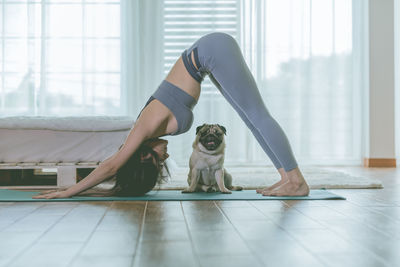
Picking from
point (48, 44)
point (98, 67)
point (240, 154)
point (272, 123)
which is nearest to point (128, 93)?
point (98, 67)

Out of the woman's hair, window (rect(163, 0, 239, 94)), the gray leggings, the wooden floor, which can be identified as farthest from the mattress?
window (rect(163, 0, 239, 94))

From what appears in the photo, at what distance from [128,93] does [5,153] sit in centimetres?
232

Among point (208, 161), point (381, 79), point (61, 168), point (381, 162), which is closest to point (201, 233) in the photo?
point (208, 161)

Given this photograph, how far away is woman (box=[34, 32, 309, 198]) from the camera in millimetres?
2111

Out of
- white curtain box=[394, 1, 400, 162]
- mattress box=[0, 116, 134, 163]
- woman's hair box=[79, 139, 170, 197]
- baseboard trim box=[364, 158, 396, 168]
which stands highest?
white curtain box=[394, 1, 400, 162]

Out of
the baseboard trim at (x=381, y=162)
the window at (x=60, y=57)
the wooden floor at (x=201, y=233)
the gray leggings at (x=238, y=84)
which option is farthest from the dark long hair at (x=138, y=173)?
the baseboard trim at (x=381, y=162)

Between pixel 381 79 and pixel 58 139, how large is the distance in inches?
151

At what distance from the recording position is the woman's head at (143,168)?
2.19 meters

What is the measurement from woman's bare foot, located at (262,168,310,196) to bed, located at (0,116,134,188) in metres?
1.20

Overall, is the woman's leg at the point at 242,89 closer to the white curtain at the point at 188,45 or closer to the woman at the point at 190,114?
the woman at the point at 190,114

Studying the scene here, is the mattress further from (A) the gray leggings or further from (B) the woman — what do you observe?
(A) the gray leggings

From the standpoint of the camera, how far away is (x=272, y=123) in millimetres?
2146

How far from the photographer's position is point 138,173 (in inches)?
88.1

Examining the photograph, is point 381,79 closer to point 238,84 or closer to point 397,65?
point 397,65
